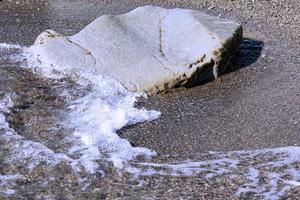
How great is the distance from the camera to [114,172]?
5.20 metres

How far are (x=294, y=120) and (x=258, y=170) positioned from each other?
3.30 ft

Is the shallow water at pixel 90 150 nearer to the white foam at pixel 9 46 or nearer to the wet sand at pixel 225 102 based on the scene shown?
the wet sand at pixel 225 102

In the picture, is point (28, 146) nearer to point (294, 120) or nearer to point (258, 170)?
point (258, 170)

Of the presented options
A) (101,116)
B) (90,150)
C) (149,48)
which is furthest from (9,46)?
(90,150)

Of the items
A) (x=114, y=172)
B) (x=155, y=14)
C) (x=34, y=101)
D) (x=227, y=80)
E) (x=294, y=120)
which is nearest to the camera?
(x=114, y=172)

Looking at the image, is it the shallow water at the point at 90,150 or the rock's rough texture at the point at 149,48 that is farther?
the rock's rough texture at the point at 149,48

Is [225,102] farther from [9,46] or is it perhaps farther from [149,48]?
[9,46]

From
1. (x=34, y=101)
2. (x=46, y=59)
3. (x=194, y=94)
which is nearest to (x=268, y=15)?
(x=194, y=94)

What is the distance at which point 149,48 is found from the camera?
7141mm

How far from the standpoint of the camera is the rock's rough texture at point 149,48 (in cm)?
675

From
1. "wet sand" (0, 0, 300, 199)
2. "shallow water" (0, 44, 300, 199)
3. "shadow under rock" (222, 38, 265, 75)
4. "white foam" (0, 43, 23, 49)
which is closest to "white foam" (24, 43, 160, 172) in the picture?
"shallow water" (0, 44, 300, 199)

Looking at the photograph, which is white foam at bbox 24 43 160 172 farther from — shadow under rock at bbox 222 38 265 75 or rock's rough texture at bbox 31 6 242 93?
shadow under rock at bbox 222 38 265 75

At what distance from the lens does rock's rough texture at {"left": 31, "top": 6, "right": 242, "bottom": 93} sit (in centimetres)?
675

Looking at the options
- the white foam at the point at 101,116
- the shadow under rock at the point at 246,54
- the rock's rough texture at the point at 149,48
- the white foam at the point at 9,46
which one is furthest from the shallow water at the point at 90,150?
the shadow under rock at the point at 246,54
